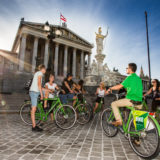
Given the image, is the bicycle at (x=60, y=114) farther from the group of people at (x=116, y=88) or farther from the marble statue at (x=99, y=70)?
the marble statue at (x=99, y=70)

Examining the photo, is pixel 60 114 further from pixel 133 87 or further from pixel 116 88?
pixel 133 87

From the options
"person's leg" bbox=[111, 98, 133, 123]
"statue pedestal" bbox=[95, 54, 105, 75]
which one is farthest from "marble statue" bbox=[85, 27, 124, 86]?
"person's leg" bbox=[111, 98, 133, 123]

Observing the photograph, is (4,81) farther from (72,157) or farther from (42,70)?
(72,157)

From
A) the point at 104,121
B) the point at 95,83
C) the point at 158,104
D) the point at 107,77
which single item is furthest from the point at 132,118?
the point at 107,77

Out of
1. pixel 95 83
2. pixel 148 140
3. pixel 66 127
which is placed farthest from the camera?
pixel 95 83

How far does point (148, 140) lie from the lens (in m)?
2.46

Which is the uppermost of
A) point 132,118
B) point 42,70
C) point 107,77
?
point 107,77

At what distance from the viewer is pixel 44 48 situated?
38.0 meters

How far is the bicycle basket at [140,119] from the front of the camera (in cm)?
256

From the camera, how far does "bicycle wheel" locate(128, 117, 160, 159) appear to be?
2311 millimetres

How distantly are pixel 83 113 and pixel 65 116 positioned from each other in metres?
1.03

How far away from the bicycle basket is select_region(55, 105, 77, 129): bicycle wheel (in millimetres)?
2195

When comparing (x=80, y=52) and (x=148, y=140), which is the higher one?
(x=80, y=52)

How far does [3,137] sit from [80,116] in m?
2.82
